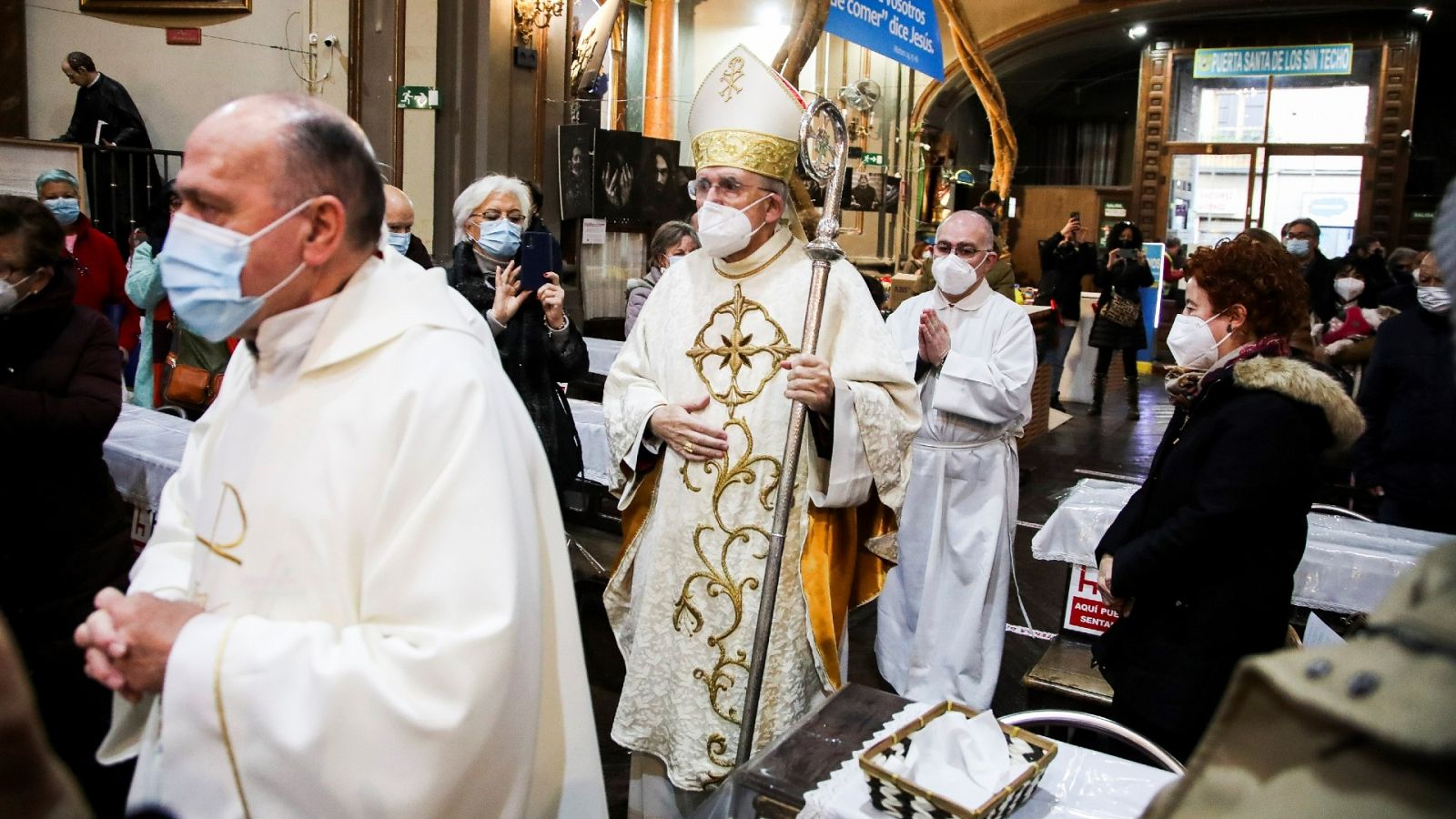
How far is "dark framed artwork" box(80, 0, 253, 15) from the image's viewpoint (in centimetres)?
877

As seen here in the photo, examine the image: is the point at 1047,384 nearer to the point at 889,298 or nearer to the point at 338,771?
the point at 889,298

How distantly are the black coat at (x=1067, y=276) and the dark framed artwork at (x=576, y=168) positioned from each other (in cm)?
512

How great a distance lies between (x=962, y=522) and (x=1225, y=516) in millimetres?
1987

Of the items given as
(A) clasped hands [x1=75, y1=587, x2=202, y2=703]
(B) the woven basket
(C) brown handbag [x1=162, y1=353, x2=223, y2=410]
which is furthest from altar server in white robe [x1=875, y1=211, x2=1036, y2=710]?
(A) clasped hands [x1=75, y1=587, x2=202, y2=703]

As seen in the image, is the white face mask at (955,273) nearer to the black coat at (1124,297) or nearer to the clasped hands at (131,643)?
the clasped hands at (131,643)

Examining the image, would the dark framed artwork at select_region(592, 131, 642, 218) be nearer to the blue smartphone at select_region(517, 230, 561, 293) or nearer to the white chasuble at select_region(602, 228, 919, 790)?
the blue smartphone at select_region(517, 230, 561, 293)

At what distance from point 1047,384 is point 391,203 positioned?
7225 millimetres

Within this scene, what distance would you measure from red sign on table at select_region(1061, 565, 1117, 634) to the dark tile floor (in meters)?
0.08

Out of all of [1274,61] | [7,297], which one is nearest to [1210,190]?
[1274,61]

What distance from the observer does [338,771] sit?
1351 mm

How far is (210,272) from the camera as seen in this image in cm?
151

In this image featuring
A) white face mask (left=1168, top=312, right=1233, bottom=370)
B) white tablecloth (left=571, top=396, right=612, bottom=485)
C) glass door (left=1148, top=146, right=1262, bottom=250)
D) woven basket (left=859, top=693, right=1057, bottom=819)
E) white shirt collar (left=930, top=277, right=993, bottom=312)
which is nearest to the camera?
woven basket (left=859, top=693, right=1057, bottom=819)

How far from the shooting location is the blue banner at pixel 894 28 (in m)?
6.03

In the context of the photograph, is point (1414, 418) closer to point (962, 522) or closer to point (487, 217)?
point (962, 522)
